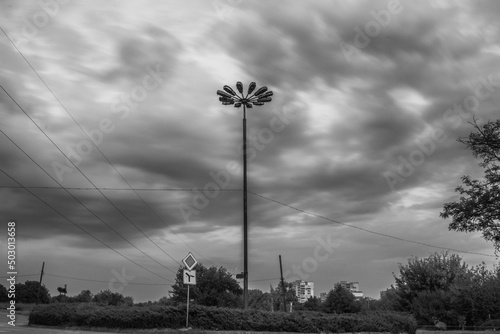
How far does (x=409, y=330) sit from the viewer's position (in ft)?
95.5

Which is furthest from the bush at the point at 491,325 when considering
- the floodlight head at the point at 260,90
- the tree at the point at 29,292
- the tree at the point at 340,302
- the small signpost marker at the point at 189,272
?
the tree at the point at 29,292

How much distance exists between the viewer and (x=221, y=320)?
22172 mm

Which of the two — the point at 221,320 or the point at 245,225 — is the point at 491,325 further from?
the point at 221,320

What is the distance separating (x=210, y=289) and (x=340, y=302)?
15.4 meters

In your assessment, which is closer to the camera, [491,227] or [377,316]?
[491,227]

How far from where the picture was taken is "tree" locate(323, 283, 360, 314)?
5428 cm

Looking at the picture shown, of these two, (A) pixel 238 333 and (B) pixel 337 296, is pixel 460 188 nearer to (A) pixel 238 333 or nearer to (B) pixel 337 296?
(A) pixel 238 333

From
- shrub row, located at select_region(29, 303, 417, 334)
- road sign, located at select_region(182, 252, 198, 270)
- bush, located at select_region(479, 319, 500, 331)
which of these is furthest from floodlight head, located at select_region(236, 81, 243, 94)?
bush, located at select_region(479, 319, 500, 331)

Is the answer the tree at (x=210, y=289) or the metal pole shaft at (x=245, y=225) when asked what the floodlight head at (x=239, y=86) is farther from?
the tree at (x=210, y=289)

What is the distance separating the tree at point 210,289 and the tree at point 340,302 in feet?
36.5

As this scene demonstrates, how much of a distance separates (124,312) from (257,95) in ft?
44.0

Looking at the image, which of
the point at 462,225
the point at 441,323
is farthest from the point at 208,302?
the point at 462,225

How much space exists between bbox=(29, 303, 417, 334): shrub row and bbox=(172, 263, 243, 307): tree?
22.7m

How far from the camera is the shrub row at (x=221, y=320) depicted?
22172mm
